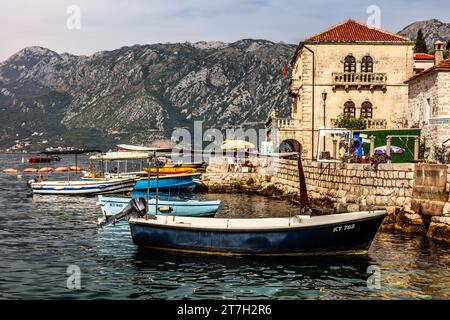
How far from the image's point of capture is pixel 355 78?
4675cm

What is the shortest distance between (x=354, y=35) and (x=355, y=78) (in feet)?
13.2

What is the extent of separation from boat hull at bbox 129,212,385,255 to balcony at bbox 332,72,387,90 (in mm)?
27884

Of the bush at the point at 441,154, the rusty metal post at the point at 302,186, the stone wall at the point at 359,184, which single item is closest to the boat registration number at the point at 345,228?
the rusty metal post at the point at 302,186

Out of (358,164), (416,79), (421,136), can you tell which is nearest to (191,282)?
(358,164)

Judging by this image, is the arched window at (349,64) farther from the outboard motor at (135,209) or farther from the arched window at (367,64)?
the outboard motor at (135,209)

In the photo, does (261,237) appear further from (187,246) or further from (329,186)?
(329,186)

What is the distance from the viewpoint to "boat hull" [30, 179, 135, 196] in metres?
47.1

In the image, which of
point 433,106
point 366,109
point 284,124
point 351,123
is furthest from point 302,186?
point 284,124

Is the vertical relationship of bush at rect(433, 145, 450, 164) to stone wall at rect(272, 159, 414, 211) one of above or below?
above

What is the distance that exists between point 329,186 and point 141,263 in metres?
17.4

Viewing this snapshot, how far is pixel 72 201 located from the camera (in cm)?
4325

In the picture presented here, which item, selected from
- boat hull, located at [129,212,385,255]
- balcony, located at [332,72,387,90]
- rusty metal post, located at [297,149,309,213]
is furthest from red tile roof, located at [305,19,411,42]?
boat hull, located at [129,212,385,255]

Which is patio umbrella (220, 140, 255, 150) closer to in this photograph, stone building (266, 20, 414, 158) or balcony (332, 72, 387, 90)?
stone building (266, 20, 414, 158)

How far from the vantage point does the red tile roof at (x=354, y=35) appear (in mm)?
46844
